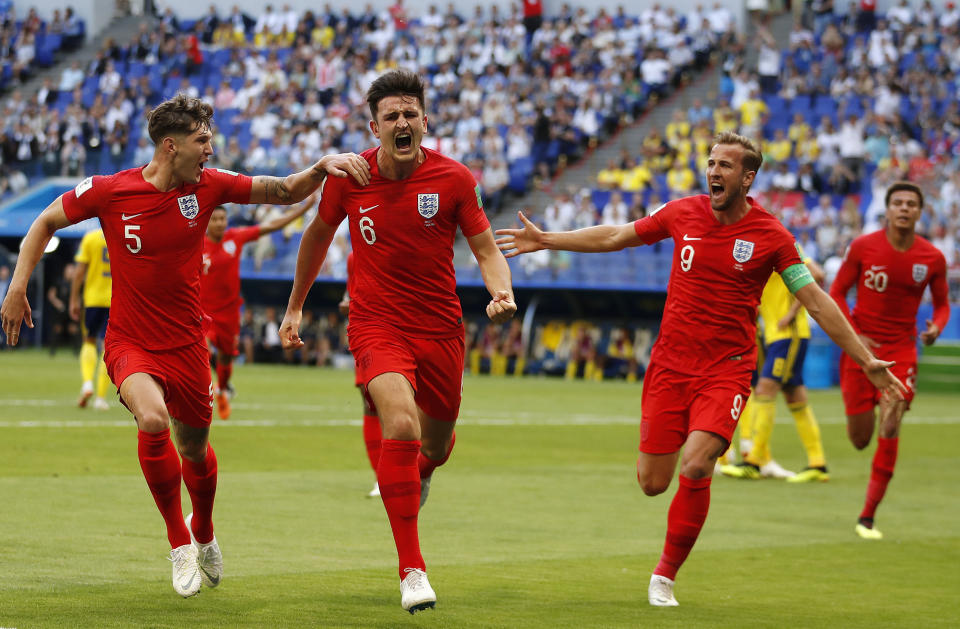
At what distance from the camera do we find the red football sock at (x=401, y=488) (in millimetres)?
6883

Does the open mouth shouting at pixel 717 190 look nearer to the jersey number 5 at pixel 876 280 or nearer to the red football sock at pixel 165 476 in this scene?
the red football sock at pixel 165 476

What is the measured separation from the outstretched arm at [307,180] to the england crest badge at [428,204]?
29 cm

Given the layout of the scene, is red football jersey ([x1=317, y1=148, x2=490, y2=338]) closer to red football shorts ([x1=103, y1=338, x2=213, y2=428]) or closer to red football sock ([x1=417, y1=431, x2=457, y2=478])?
red football shorts ([x1=103, y1=338, x2=213, y2=428])

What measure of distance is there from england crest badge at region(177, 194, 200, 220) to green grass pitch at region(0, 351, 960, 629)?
188 centimetres

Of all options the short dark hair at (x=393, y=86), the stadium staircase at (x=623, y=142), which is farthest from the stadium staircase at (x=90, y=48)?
the short dark hair at (x=393, y=86)

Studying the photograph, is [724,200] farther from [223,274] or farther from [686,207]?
[223,274]

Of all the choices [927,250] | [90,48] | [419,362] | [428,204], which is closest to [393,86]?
[428,204]

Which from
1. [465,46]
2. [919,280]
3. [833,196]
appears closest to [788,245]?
[919,280]

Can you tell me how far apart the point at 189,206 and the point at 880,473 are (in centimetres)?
570

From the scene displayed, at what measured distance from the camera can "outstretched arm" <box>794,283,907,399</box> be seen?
7.51 meters

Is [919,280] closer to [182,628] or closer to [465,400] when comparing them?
[182,628]

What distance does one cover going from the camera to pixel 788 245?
7.80 metres

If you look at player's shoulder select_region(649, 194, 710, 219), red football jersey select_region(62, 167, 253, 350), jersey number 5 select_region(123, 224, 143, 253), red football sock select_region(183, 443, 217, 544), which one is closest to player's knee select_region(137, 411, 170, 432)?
red football jersey select_region(62, 167, 253, 350)

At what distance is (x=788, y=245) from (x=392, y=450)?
244cm
